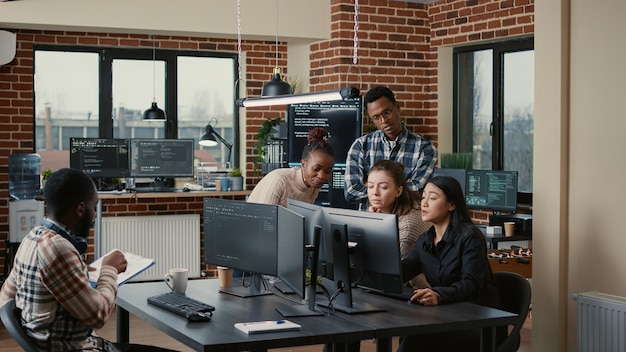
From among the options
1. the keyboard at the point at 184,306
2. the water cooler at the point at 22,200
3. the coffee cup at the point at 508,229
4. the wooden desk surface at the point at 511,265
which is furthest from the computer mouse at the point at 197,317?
the water cooler at the point at 22,200

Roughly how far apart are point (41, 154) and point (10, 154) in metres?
0.34

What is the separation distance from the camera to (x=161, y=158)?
8.98m

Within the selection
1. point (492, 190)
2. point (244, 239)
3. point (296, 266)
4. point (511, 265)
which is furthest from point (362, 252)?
point (492, 190)

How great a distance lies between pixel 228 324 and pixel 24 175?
213 inches

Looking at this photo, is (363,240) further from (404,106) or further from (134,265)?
(404,106)

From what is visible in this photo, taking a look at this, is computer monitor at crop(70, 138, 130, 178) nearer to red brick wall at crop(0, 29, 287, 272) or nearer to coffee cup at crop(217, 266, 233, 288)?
red brick wall at crop(0, 29, 287, 272)

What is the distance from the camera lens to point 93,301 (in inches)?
126

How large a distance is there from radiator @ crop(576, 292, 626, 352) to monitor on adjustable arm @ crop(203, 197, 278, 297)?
64.4 inches

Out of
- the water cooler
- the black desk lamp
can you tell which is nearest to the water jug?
the water cooler

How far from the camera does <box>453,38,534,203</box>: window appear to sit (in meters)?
8.18

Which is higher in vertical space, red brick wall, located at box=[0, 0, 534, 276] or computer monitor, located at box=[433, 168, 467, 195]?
red brick wall, located at box=[0, 0, 534, 276]

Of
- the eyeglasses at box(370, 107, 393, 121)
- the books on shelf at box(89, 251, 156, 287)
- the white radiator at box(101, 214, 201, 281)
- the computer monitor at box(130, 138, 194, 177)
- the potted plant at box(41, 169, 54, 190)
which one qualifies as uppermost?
the eyeglasses at box(370, 107, 393, 121)

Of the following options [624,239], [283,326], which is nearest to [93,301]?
[283,326]

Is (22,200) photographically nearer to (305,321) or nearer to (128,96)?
(128,96)
